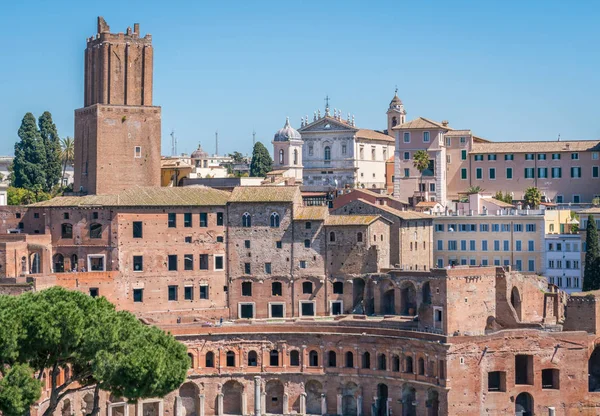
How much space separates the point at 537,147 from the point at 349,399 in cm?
2832

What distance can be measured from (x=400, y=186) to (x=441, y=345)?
85.1 ft

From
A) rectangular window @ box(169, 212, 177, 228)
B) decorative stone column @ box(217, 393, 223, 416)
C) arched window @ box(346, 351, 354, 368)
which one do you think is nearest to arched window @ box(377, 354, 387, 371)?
arched window @ box(346, 351, 354, 368)

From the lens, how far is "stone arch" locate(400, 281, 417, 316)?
240 feet

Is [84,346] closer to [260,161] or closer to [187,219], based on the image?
[187,219]

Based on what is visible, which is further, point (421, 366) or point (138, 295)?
point (138, 295)

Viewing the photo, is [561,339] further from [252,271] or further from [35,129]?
[35,129]

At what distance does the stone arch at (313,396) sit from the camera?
7131cm

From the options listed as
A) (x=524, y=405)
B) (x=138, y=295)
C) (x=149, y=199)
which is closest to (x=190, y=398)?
(x=138, y=295)

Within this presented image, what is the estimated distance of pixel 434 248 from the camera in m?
81.6

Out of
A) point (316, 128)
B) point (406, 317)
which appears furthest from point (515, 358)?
point (316, 128)

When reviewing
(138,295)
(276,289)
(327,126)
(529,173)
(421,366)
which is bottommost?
(421,366)

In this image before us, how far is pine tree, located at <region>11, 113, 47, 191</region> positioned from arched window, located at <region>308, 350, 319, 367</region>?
2916 cm

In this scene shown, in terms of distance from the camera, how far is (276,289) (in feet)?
248

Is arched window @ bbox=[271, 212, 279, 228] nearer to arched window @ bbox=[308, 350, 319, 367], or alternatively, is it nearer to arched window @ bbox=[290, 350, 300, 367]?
arched window @ bbox=[290, 350, 300, 367]
